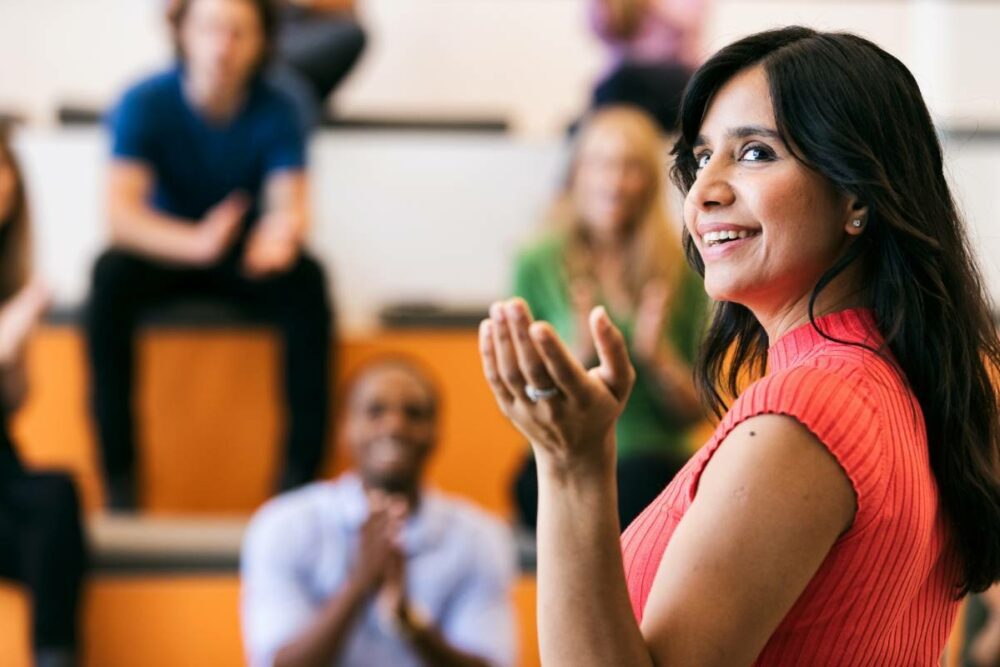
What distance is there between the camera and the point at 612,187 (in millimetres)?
2336

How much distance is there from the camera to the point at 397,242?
2.87 metres

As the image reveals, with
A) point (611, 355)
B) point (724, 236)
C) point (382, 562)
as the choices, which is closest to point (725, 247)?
point (724, 236)

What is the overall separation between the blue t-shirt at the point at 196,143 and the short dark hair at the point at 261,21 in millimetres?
38

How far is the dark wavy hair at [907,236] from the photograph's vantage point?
0.80 m

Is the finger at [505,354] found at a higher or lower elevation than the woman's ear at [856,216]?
lower

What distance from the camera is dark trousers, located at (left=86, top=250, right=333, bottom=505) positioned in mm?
2346

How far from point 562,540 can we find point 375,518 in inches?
52.1

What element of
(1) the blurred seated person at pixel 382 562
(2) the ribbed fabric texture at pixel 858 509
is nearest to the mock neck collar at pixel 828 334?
(2) the ribbed fabric texture at pixel 858 509

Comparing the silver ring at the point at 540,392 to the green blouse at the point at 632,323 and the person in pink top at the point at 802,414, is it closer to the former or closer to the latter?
the person in pink top at the point at 802,414

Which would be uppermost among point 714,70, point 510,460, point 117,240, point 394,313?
point 714,70

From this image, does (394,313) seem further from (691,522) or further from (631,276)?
(691,522)

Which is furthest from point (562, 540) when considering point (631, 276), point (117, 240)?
point (117, 240)

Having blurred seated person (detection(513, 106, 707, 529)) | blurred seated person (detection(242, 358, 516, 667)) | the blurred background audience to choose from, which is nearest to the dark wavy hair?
the blurred background audience

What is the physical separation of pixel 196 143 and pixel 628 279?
2.52ft
